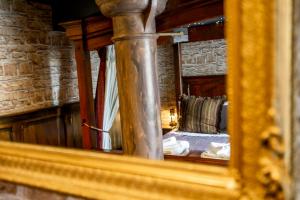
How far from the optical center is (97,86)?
2338 mm

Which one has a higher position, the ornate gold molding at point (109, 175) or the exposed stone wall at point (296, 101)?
the exposed stone wall at point (296, 101)

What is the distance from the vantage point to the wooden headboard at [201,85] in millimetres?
2793

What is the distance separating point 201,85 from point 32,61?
67.1 inches

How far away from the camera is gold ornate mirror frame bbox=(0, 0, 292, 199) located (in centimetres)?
34

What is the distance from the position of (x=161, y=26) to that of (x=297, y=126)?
45.1 inches

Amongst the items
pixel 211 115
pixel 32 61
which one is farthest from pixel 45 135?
A: pixel 211 115

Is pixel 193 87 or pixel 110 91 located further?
pixel 193 87

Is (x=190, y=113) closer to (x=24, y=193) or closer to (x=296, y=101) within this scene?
(x=24, y=193)

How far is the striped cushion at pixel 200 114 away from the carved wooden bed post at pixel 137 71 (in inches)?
48.0

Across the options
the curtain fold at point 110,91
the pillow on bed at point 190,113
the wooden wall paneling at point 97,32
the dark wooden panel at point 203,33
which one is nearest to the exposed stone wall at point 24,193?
the wooden wall paneling at point 97,32

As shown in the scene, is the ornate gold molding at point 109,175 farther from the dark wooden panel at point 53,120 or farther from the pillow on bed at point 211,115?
the pillow on bed at point 211,115

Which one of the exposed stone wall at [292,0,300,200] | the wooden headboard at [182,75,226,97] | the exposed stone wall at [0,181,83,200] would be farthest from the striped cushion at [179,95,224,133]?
Answer: the exposed stone wall at [292,0,300,200]

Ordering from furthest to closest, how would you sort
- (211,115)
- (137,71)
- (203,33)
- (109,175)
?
(203,33)
(211,115)
(137,71)
(109,175)

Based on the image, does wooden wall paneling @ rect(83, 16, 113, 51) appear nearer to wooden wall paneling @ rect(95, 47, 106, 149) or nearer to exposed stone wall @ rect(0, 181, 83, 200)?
wooden wall paneling @ rect(95, 47, 106, 149)
